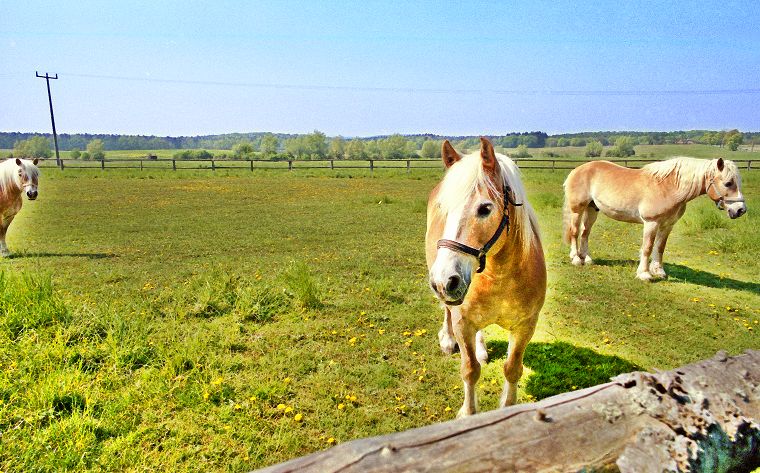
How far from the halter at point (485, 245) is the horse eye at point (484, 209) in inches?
6.3

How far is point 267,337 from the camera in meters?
5.29

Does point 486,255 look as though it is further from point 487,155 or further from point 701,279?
point 701,279

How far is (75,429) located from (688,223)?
1424 centimetres

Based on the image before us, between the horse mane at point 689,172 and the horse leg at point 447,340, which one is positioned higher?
the horse mane at point 689,172

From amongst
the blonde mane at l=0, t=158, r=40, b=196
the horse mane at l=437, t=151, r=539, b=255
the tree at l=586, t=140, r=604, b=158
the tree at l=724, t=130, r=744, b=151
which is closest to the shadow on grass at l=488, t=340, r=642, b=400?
the horse mane at l=437, t=151, r=539, b=255

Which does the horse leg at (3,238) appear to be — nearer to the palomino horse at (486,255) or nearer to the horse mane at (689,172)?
the palomino horse at (486,255)

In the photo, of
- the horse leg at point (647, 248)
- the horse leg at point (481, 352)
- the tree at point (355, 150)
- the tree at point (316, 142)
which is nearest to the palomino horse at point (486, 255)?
the horse leg at point (481, 352)

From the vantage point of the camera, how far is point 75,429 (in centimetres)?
334

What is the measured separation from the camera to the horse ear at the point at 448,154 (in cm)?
321

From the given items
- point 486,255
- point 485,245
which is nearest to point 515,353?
point 486,255

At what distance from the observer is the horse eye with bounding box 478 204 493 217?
265 centimetres

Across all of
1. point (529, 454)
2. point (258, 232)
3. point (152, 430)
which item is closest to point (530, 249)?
point (529, 454)

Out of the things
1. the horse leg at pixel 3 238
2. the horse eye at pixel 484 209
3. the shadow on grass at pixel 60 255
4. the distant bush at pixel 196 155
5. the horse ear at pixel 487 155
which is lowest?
the shadow on grass at pixel 60 255

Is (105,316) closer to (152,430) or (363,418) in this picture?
(152,430)
